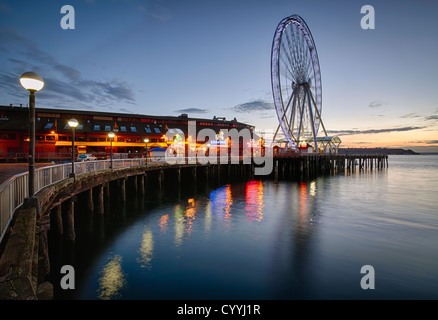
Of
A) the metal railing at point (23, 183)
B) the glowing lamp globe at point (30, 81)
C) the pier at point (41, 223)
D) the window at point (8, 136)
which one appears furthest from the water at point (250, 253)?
the window at point (8, 136)

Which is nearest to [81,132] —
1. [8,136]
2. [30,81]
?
Answer: [8,136]

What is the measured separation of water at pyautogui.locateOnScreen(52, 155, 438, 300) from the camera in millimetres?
10758

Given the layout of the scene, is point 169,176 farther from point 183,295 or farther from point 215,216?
point 183,295

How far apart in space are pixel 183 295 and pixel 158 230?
8.76 m

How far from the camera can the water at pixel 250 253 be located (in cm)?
1076

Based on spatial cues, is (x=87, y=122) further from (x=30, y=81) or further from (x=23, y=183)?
(x=30, y=81)

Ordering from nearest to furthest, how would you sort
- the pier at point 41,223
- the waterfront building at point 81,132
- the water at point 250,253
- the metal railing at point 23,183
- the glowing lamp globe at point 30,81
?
the pier at point 41,223
the metal railing at point 23,183
the glowing lamp globe at point 30,81
the water at point 250,253
the waterfront building at point 81,132

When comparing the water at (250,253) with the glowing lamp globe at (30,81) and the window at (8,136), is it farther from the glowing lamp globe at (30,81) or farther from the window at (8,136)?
the window at (8,136)

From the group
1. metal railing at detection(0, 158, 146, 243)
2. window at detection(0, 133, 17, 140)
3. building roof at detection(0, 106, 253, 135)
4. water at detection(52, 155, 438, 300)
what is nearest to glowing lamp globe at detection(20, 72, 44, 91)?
metal railing at detection(0, 158, 146, 243)

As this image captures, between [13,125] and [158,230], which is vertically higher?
[13,125]

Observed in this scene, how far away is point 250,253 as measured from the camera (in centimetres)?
1471

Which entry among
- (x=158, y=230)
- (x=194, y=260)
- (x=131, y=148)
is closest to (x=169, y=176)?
(x=131, y=148)

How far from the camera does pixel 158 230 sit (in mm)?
18609
